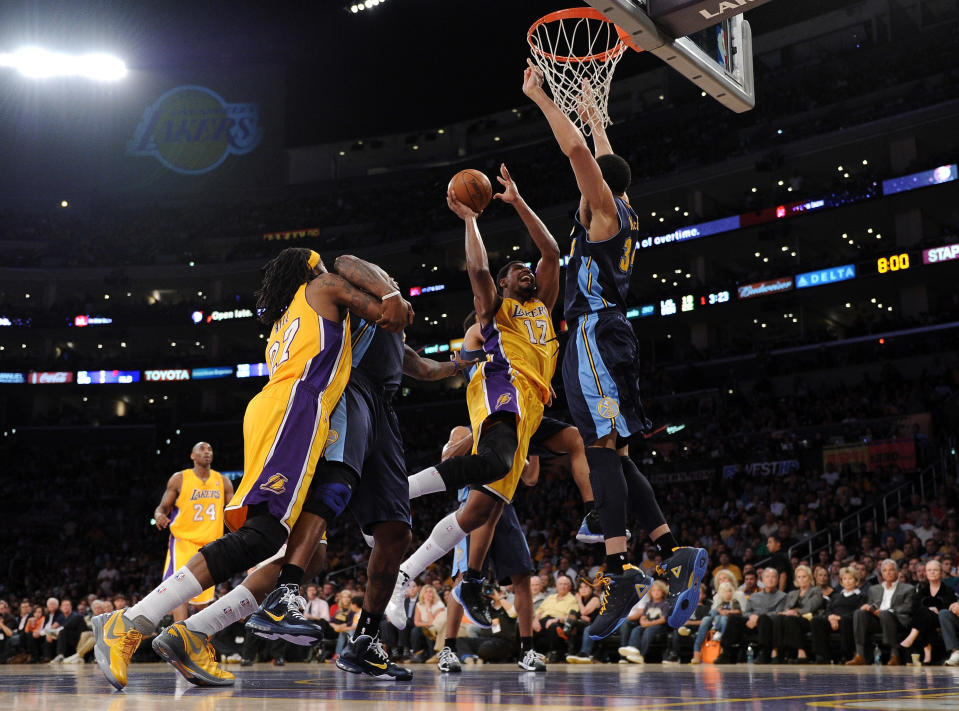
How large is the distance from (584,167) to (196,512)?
5.51 m

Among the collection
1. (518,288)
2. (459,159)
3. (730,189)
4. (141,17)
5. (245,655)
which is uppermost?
(141,17)

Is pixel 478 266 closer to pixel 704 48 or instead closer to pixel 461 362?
pixel 461 362

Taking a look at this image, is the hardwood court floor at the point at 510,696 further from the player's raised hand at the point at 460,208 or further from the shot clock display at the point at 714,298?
the shot clock display at the point at 714,298

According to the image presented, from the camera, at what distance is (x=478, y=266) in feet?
18.6

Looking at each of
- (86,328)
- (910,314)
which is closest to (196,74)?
(86,328)

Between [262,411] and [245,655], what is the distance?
8742 millimetres

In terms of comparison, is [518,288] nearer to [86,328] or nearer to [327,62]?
[86,328]

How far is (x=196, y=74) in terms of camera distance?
41812 millimetres

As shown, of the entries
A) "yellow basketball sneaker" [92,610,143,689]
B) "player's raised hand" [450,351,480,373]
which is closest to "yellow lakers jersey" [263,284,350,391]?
"player's raised hand" [450,351,480,373]

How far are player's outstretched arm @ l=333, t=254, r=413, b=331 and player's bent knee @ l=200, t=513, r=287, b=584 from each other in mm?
1065

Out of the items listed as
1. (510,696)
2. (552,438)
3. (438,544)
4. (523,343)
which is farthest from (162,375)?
(510,696)

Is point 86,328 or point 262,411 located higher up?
point 86,328

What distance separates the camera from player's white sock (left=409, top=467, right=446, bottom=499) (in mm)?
5312

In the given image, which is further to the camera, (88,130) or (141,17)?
(88,130)
